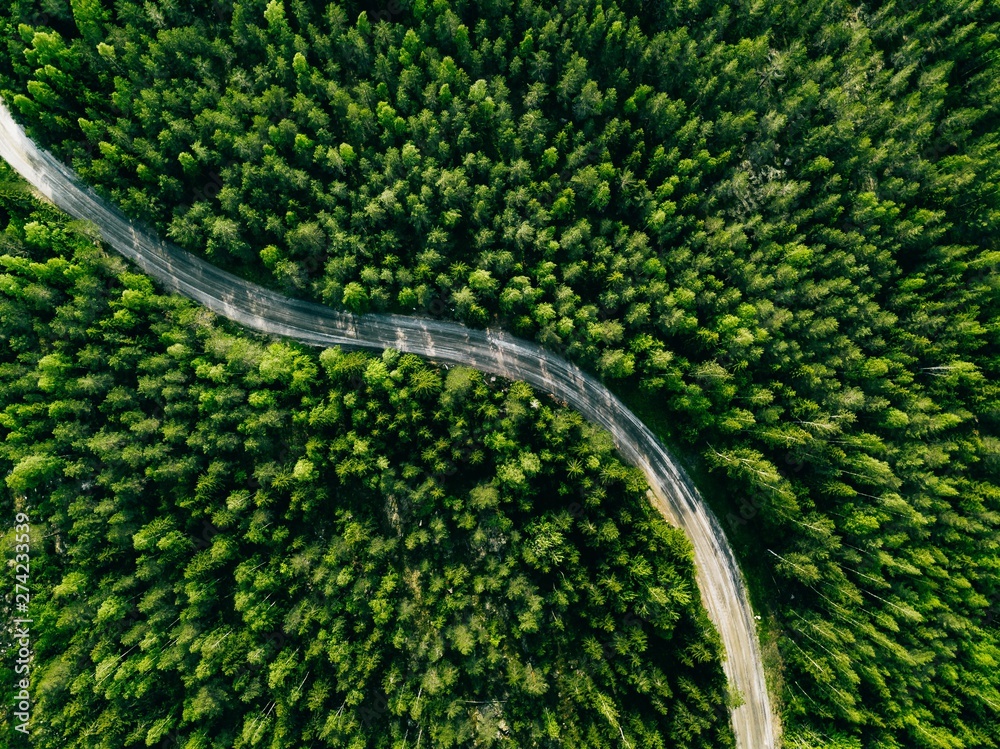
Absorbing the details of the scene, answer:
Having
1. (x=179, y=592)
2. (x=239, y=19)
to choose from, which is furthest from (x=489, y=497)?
(x=239, y=19)

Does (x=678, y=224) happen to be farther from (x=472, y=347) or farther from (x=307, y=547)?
(x=307, y=547)

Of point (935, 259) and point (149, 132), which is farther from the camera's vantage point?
point (935, 259)

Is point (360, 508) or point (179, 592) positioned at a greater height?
point (360, 508)

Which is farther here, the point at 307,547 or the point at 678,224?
the point at 307,547

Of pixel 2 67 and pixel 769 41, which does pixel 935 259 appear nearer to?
pixel 769 41

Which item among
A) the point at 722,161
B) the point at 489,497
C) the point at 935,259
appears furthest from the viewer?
the point at 935,259

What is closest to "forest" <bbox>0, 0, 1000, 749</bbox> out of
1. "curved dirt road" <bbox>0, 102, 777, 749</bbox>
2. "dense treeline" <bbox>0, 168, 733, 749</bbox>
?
"curved dirt road" <bbox>0, 102, 777, 749</bbox>

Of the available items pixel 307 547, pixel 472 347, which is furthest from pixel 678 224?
pixel 307 547

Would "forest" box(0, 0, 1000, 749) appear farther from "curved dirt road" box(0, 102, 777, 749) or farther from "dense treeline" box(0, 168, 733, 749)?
"dense treeline" box(0, 168, 733, 749)
